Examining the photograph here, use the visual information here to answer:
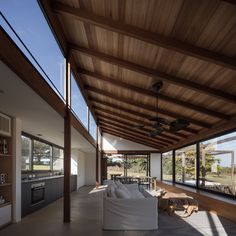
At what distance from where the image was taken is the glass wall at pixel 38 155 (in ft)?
32.5

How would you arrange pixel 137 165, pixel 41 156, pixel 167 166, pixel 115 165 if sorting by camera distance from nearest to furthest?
pixel 41 156 < pixel 167 166 < pixel 137 165 < pixel 115 165

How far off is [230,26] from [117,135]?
51.7 feet

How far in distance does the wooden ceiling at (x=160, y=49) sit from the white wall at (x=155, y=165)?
10.3 metres

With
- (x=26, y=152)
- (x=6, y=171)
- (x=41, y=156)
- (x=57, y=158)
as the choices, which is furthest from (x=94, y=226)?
(x=57, y=158)

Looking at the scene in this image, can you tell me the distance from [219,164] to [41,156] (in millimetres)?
6369

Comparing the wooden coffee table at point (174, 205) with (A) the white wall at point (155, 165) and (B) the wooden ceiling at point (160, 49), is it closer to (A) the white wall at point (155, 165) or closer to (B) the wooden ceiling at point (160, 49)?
(B) the wooden ceiling at point (160, 49)

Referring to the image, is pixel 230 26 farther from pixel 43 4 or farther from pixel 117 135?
pixel 117 135

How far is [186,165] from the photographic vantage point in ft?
45.8

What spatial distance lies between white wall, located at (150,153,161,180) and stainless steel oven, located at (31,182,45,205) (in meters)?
11.6

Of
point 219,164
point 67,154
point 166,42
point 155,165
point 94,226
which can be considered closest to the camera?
point 166,42

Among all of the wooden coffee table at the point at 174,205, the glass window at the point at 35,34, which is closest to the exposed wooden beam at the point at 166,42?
the glass window at the point at 35,34

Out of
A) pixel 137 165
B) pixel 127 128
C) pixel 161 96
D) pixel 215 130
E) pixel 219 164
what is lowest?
pixel 137 165

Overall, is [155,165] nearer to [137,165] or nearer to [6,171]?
[137,165]

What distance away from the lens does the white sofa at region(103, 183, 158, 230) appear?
250 inches
